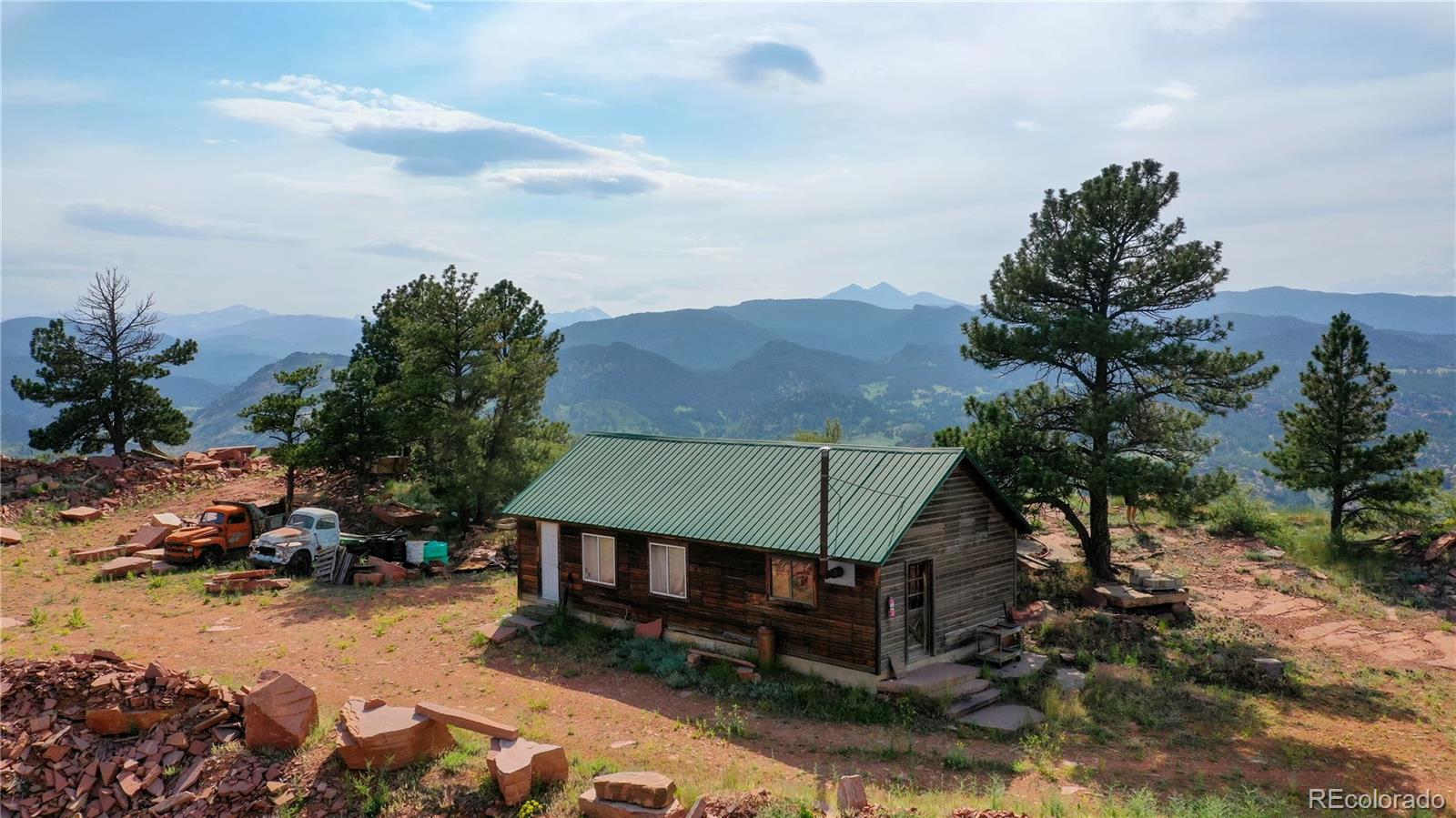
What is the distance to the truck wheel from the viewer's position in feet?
91.9

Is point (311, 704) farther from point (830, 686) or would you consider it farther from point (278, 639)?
point (830, 686)

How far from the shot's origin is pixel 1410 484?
2905cm

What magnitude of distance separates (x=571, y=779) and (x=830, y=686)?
6.51m

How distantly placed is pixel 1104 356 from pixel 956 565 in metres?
9.46

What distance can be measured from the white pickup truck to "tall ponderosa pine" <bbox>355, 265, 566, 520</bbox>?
424 cm

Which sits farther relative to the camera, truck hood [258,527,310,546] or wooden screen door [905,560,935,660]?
truck hood [258,527,310,546]

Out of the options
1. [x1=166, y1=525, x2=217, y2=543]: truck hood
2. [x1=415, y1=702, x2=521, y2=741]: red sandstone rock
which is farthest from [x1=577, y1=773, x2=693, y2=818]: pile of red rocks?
[x1=166, y1=525, x2=217, y2=543]: truck hood

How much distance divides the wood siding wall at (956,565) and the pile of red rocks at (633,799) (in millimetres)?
6939

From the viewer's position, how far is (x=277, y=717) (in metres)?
13.7

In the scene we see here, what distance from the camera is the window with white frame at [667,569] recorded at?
2000cm

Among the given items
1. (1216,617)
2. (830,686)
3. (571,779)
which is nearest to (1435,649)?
(1216,617)

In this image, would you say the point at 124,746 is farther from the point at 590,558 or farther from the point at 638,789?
the point at 590,558

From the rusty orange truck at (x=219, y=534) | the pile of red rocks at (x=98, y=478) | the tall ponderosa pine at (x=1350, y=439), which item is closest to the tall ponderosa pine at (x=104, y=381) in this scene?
the pile of red rocks at (x=98, y=478)

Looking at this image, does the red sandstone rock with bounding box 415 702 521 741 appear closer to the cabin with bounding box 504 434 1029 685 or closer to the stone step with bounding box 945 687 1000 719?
the cabin with bounding box 504 434 1029 685
